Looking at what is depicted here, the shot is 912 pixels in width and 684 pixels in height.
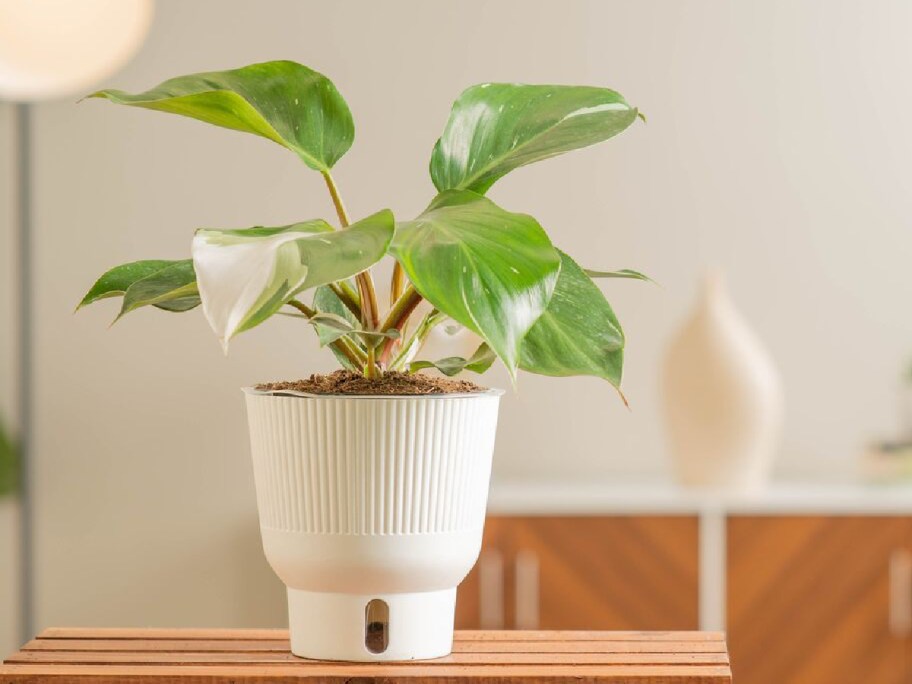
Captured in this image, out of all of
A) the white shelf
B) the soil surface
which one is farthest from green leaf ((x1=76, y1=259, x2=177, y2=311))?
the white shelf

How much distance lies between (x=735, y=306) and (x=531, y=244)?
7.39 feet

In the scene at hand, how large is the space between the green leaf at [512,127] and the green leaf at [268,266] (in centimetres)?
17

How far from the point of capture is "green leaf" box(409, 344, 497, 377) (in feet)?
2.82

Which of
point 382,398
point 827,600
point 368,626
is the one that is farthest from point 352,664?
Answer: point 827,600

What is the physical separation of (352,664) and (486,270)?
0.31 metres

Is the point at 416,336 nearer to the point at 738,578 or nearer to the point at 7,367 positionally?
the point at 738,578

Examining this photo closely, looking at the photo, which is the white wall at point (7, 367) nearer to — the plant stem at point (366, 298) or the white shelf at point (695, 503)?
the white shelf at point (695, 503)

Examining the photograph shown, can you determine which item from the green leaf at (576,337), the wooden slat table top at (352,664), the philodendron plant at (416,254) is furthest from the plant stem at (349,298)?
the wooden slat table top at (352,664)

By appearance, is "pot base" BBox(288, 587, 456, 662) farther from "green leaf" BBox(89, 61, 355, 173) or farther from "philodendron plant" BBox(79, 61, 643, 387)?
"green leaf" BBox(89, 61, 355, 173)

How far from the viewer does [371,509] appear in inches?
31.6

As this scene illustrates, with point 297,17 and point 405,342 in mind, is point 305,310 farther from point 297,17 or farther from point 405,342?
point 297,17

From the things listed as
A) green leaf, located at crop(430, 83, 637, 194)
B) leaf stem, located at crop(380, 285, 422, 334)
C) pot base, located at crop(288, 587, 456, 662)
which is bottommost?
pot base, located at crop(288, 587, 456, 662)

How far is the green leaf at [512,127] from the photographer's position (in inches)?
32.8


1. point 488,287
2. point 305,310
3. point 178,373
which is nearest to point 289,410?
point 305,310
